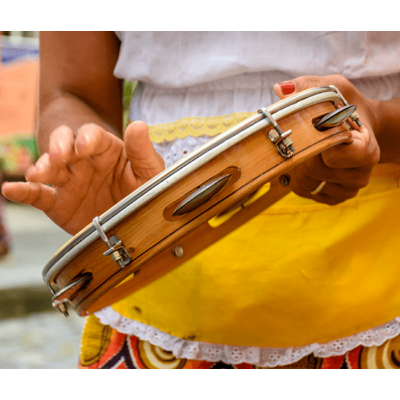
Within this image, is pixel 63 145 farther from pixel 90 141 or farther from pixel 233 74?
pixel 233 74

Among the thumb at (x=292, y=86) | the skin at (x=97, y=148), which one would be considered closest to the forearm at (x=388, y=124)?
the skin at (x=97, y=148)

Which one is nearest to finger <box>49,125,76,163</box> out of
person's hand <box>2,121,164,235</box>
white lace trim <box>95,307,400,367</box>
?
person's hand <box>2,121,164,235</box>

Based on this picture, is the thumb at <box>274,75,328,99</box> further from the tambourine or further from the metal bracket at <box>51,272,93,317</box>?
the metal bracket at <box>51,272,93,317</box>

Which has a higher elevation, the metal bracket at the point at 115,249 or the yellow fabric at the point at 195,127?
the yellow fabric at the point at 195,127

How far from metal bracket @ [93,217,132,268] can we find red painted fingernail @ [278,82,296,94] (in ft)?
0.61

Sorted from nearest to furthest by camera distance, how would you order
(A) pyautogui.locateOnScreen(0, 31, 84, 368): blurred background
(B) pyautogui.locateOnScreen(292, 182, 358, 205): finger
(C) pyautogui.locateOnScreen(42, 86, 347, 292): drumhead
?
(C) pyautogui.locateOnScreen(42, 86, 347, 292): drumhead
(B) pyautogui.locateOnScreen(292, 182, 358, 205): finger
(A) pyautogui.locateOnScreen(0, 31, 84, 368): blurred background

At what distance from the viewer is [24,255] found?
9.52 ft

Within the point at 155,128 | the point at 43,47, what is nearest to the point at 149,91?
the point at 155,128

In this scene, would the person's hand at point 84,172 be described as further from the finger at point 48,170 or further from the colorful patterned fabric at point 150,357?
the colorful patterned fabric at point 150,357

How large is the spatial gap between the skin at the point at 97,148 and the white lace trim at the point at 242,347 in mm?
167

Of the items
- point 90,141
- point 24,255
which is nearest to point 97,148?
point 90,141

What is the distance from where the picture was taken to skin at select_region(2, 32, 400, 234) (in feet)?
1.06

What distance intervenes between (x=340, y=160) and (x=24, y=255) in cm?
294

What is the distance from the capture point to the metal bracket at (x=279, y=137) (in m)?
0.30
